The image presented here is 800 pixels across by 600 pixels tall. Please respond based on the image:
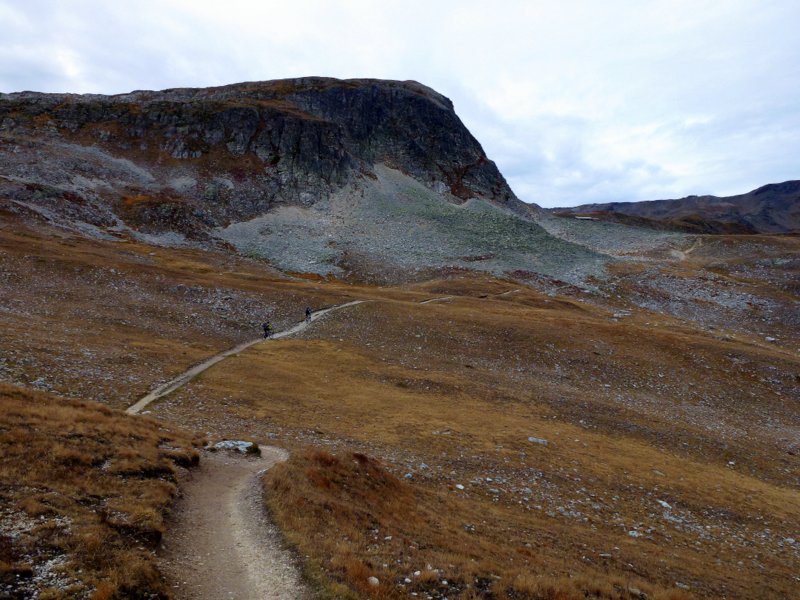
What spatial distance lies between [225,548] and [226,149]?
12222 centimetres

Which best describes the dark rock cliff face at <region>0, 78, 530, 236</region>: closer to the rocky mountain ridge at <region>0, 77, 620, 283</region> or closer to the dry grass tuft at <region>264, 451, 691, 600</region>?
the rocky mountain ridge at <region>0, 77, 620, 283</region>

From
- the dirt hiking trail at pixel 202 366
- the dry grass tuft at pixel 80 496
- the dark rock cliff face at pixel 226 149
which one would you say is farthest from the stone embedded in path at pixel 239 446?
the dark rock cliff face at pixel 226 149

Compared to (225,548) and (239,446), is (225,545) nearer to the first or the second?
(225,548)

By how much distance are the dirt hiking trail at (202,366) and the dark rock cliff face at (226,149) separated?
5085 cm

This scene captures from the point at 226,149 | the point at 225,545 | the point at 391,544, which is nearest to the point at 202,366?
the point at 225,545

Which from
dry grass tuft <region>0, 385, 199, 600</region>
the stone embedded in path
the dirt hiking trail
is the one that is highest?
dry grass tuft <region>0, 385, 199, 600</region>

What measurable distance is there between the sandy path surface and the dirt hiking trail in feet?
31.2

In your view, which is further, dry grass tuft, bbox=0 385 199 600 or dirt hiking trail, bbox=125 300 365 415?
dirt hiking trail, bbox=125 300 365 415

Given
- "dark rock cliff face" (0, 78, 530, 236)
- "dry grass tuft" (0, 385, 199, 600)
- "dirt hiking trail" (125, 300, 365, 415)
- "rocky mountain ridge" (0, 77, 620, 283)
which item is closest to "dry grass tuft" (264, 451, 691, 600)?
"dry grass tuft" (0, 385, 199, 600)

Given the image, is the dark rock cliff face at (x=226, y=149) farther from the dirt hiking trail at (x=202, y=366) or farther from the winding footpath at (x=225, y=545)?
the winding footpath at (x=225, y=545)

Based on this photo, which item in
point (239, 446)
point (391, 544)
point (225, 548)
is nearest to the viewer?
point (225, 548)

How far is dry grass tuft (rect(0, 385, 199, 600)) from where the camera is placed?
9453mm

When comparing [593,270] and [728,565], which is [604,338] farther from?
[593,270]

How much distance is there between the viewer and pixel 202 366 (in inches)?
1422
